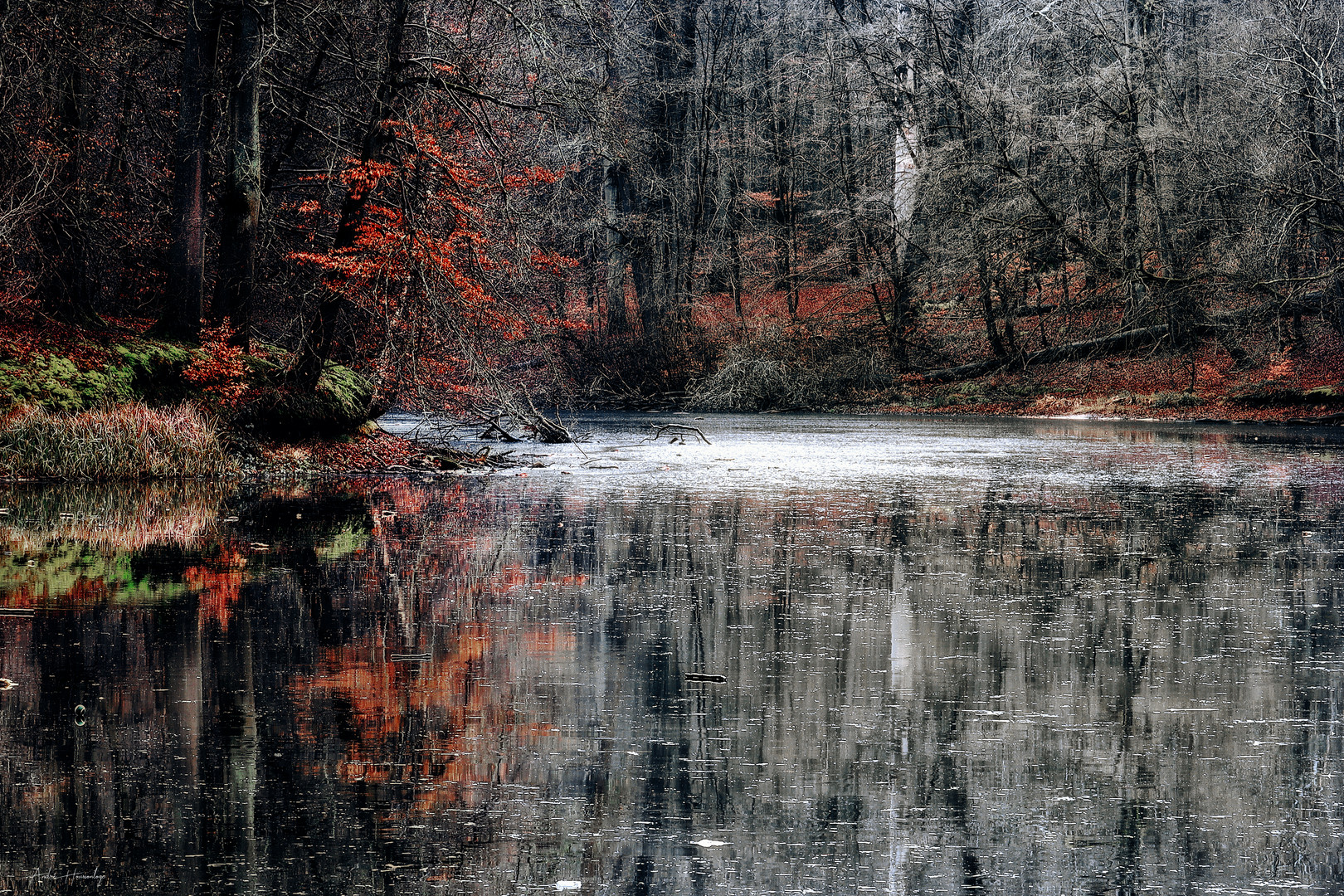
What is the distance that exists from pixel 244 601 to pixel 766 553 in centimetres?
389

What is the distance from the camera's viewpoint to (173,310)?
1852cm

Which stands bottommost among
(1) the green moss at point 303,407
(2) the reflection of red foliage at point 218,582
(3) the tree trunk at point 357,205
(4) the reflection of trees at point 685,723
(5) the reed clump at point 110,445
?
(4) the reflection of trees at point 685,723

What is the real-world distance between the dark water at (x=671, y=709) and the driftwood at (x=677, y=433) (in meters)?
13.2

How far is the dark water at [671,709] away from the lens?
345 centimetres

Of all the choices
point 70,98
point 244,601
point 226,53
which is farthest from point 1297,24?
point 244,601

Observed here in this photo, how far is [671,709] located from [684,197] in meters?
39.5

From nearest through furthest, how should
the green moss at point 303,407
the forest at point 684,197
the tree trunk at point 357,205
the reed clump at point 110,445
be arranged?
the reed clump at point 110,445 → the tree trunk at point 357,205 → the forest at point 684,197 → the green moss at point 303,407

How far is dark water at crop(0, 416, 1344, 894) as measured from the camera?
11.3ft

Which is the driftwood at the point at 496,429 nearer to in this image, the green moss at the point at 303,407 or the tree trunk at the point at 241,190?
the green moss at the point at 303,407

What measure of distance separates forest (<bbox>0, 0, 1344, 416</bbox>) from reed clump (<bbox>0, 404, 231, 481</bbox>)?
3.43 feet

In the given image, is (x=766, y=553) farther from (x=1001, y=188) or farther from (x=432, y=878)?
(x=1001, y=188)

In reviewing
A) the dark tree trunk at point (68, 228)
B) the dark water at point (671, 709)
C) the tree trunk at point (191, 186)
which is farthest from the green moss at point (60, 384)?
the dark water at point (671, 709)

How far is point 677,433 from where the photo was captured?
27281mm

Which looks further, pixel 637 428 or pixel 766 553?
pixel 637 428
